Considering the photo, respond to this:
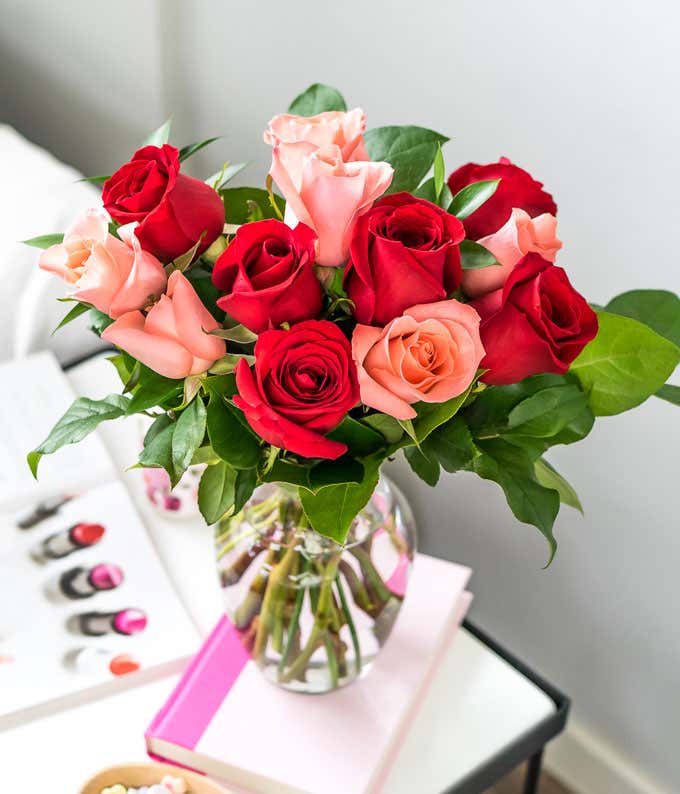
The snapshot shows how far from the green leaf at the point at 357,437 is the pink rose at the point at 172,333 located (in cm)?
8

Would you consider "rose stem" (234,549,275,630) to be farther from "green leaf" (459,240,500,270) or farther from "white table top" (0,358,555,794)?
"green leaf" (459,240,500,270)

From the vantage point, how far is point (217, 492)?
556 mm

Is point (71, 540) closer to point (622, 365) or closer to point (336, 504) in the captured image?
point (336, 504)

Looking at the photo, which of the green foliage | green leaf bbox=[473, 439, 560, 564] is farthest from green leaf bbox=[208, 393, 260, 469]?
green leaf bbox=[473, 439, 560, 564]

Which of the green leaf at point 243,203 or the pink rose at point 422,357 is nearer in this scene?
the pink rose at point 422,357

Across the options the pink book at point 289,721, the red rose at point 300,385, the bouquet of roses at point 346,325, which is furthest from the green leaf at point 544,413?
the pink book at point 289,721

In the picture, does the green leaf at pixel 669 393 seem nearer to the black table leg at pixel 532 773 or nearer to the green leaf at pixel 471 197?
the green leaf at pixel 471 197

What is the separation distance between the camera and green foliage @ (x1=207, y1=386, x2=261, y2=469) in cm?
Answer: 50

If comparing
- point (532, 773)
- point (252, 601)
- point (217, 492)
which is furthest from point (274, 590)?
point (532, 773)

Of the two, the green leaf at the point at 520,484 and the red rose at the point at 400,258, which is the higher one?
the red rose at the point at 400,258

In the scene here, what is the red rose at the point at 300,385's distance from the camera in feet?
1.46

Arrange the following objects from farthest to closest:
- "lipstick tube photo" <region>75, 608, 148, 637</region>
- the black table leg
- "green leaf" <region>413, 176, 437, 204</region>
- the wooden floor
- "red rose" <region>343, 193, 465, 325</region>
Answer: the wooden floor, the black table leg, "lipstick tube photo" <region>75, 608, 148, 637</region>, "green leaf" <region>413, 176, 437, 204</region>, "red rose" <region>343, 193, 465, 325</region>

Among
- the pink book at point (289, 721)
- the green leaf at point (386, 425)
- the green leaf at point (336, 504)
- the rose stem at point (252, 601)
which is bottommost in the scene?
the pink book at point (289, 721)

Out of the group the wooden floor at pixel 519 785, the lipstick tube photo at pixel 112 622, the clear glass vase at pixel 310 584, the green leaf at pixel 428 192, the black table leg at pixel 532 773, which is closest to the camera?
the green leaf at pixel 428 192
